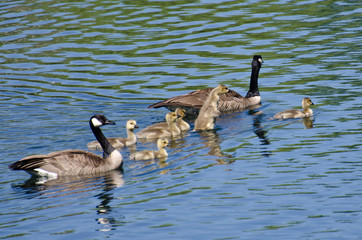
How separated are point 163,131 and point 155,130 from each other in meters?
0.28

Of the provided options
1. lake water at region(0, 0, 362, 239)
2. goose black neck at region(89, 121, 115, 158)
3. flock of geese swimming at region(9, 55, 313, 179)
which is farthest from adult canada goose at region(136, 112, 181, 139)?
goose black neck at region(89, 121, 115, 158)

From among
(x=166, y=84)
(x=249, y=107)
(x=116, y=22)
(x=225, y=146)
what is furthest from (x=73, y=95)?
(x=116, y=22)

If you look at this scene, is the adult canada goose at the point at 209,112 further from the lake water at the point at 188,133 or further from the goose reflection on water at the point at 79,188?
the goose reflection on water at the point at 79,188

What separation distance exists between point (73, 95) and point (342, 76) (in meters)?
7.39

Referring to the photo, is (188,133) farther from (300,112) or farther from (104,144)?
(104,144)

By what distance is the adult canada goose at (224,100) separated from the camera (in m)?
19.9

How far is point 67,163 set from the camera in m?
15.4

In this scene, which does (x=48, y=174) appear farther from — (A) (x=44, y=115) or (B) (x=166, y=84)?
(B) (x=166, y=84)

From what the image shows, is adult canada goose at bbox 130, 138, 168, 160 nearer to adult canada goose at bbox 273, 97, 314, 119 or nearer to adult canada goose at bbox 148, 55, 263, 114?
adult canada goose at bbox 148, 55, 263, 114

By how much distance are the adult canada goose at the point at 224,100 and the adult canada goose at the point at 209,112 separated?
25.4 inches

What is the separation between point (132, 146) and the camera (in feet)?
58.2

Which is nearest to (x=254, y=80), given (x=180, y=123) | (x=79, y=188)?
(x=180, y=123)

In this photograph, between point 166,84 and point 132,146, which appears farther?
point 166,84

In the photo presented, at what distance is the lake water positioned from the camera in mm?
12484
